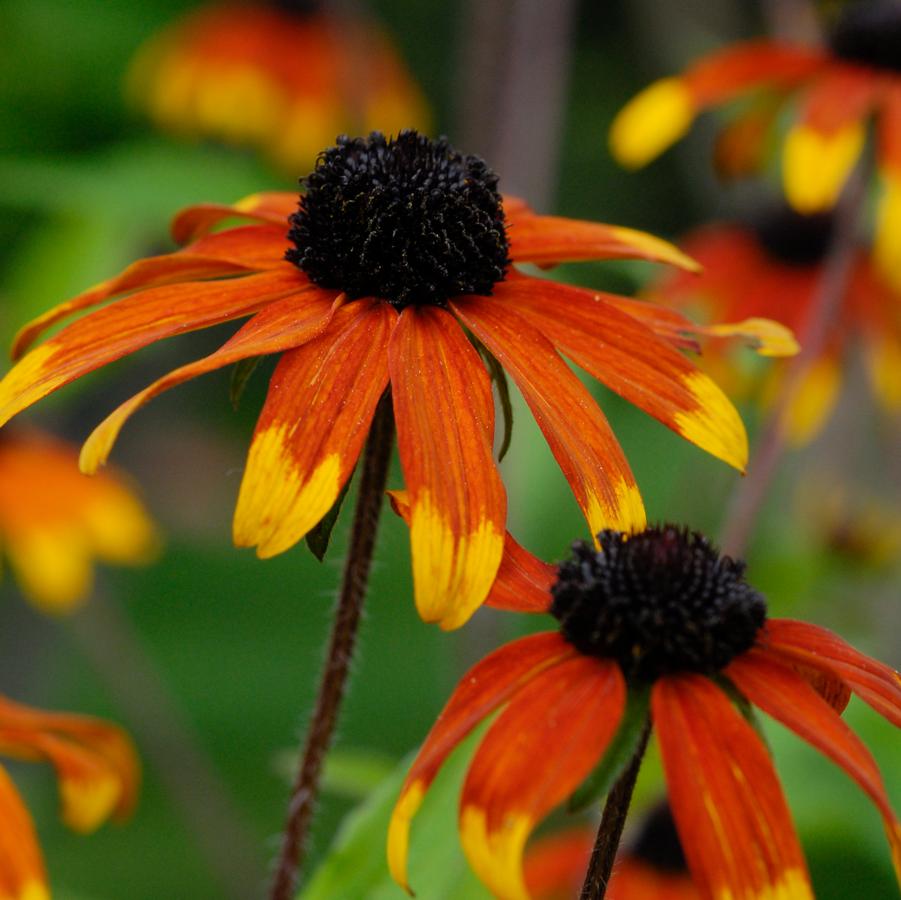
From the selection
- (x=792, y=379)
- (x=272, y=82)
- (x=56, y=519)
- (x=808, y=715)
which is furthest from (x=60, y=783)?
(x=272, y=82)

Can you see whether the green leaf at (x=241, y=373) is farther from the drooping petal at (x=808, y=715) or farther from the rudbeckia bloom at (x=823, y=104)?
the rudbeckia bloom at (x=823, y=104)

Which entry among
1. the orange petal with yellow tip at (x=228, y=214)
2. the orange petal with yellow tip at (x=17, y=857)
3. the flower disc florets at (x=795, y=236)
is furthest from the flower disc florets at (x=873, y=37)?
the orange petal with yellow tip at (x=17, y=857)

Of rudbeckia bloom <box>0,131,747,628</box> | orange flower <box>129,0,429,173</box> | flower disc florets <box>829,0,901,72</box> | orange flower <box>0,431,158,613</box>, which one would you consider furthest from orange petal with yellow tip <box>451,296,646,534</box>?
orange flower <box>129,0,429,173</box>

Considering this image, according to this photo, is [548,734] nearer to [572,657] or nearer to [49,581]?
[572,657]

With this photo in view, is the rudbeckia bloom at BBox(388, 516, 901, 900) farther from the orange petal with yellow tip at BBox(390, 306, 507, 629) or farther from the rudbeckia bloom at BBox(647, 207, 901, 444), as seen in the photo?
the rudbeckia bloom at BBox(647, 207, 901, 444)

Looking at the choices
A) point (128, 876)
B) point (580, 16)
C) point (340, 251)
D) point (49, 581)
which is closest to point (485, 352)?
point (340, 251)

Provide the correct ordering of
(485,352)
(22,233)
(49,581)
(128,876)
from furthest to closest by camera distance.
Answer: (22,233), (128,876), (49,581), (485,352)

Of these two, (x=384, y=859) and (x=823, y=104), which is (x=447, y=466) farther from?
(x=823, y=104)
